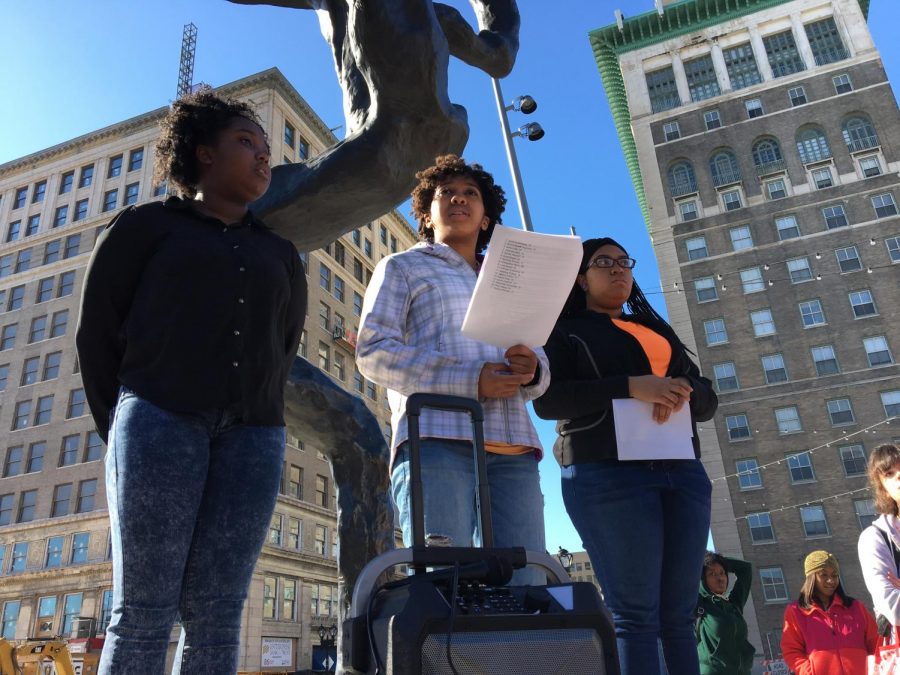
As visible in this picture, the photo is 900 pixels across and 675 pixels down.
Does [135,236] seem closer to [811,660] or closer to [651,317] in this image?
[651,317]

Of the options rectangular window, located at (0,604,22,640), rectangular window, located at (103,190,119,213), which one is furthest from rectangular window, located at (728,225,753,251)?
rectangular window, located at (0,604,22,640)

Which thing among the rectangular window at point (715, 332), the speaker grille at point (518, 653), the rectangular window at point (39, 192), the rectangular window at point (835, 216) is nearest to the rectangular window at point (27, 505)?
the rectangular window at point (39, 192)

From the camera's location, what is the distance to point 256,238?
202cm

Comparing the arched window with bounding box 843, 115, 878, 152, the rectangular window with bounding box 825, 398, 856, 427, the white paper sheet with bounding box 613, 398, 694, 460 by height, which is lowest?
the white paper sheet with bounding box 613, 398, 694, 460

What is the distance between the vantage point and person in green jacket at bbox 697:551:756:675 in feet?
14.7

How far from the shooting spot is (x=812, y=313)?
36.3 meters

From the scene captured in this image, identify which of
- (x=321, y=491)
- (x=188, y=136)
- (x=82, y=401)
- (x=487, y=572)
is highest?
(x=82, y=401)

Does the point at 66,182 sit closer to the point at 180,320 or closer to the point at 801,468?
the point at 801,468

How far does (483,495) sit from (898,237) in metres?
41.2

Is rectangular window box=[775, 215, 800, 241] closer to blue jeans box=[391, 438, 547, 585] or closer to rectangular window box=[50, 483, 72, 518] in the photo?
rectangular window box=[50, 483, 72, 518]

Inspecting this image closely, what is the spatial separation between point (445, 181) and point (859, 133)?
144 feet

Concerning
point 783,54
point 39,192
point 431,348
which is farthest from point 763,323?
point 39,192

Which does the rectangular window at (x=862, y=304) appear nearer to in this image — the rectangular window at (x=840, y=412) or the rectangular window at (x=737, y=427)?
the rectangular window at (x=840, y=412)

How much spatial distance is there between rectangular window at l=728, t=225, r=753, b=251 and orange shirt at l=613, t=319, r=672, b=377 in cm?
3955
